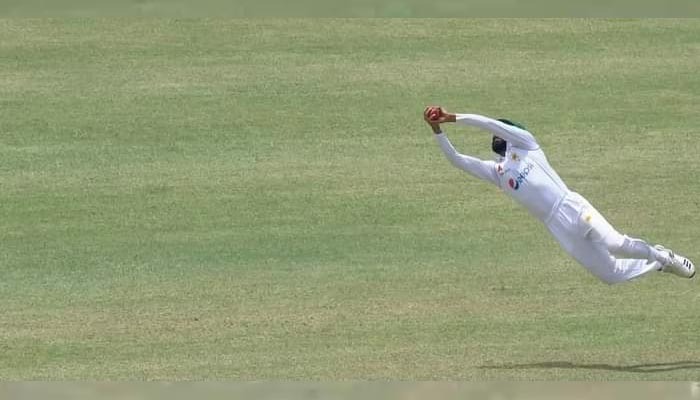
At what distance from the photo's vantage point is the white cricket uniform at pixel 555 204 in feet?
41.4

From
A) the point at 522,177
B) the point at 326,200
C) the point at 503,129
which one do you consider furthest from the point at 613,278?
the point at 326,200

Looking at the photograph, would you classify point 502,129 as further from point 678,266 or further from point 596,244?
point 678,266

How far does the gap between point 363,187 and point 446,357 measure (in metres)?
6.39

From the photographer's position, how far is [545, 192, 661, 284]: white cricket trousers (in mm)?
12664

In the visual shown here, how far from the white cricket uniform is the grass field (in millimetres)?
982

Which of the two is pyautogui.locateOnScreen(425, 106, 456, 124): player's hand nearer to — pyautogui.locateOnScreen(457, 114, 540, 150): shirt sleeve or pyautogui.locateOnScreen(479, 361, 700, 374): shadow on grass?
pyautogui.locateOnScreen(457, 114, 540, 150): shirt sleeve

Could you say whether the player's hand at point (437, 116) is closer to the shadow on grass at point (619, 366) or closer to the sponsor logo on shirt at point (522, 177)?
the sponsor logo on shirt at point (522, 177)

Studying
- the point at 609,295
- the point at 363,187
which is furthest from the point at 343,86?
the point at 609,295

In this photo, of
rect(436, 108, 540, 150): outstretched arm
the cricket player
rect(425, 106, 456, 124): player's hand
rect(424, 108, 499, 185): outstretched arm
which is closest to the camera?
rect(425, 106, 456, 124): player's hand

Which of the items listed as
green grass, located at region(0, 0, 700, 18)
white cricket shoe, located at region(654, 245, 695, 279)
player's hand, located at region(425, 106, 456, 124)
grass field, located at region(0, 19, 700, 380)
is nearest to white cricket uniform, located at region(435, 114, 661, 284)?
white cricket shoe, located at region(654, 245, 695, 279)

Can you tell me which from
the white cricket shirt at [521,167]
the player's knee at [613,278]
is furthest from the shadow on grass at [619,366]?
the white cricket shirt at [521,167]

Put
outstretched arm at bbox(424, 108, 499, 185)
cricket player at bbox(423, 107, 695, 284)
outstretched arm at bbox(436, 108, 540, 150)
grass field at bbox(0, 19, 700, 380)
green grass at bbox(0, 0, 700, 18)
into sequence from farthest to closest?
1. grass field at bbox(0, 19, 700, 380)
2. outstretched arm at bbox(424, 108, 499, 185)
3. cricket player at bbox(423, 107, 695, 284)
4. outstretched arm at bbox(436, 108, 540, 150)
5. green grass at bbox(0, 0, 700, 18)

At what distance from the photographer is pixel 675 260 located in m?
13.0

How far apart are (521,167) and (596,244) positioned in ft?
3.35
